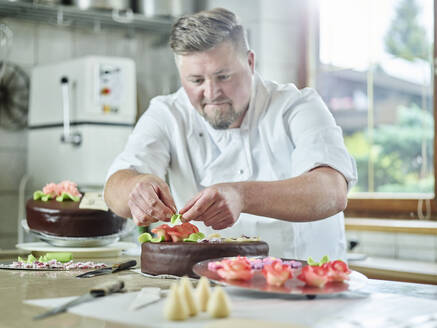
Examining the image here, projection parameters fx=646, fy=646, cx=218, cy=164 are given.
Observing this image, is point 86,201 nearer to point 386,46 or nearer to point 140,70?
point 386,46

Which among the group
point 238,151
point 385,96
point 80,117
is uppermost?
point 385,96

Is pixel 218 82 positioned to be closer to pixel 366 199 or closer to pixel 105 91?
pixel 105 91

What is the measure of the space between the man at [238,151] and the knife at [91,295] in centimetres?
36

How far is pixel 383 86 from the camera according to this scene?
362cm

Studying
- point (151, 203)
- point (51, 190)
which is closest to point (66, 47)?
point (51, 190)

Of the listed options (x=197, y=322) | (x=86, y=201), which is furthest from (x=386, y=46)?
(x=197, y=322)

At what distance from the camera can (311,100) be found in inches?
76.9

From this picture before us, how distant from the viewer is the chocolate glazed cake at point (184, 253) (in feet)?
4.14

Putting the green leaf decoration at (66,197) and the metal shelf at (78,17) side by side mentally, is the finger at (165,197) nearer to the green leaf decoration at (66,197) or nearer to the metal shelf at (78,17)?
the green leaf decoration at (66,197)

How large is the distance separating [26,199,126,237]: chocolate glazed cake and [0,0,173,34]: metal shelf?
81.2 inches

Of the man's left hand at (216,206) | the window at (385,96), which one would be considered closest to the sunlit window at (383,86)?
the window at (385,96)

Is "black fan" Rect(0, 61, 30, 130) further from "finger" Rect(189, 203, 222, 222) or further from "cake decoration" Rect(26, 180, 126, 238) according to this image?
"finger" Rect(189, 203, 222, 222)

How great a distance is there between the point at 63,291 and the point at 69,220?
0.67m

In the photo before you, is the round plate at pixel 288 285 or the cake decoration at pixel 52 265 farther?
the cake decoration at pixel 52 265
